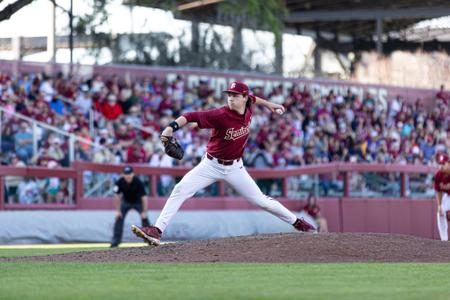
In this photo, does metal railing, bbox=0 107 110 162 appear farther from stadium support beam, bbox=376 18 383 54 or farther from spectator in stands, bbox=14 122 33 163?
stadium support beam, bbox=376 18 383 54

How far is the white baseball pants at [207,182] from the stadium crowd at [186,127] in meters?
9.70

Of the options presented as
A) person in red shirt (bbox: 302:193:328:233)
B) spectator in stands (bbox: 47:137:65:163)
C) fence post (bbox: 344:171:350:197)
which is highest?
spectator in stands (bbox: 47:137:65:163)

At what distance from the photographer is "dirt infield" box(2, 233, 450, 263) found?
12766 millimetres

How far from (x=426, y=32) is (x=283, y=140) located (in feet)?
53.5

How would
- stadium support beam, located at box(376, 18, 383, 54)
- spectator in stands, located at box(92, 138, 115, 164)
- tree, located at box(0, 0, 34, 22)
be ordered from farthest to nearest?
stadium support beam, located at box(376, 18, 383, 54)
spectator in stands, located at box(92, 138, 115, 164)
tree, located at box(0, 0, 34, 22)

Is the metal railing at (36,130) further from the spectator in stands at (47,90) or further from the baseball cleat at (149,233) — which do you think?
the baseball cleat at (149,233)

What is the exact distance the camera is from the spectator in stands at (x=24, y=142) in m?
23.2

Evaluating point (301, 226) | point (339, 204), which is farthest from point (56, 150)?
point (301, 226)

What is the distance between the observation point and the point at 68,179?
2300 cm

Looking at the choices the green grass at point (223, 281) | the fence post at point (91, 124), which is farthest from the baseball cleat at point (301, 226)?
the fence post at point (91, 124)

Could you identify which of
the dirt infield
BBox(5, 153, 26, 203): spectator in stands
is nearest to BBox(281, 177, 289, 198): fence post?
BBox(5, 153, 26, 203): spectator in stands

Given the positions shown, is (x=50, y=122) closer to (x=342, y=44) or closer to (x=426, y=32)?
(x=342, y=44)

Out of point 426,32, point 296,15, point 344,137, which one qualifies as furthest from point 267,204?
point 426,32

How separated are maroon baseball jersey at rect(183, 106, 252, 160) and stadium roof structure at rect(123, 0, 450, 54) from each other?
24.1m
